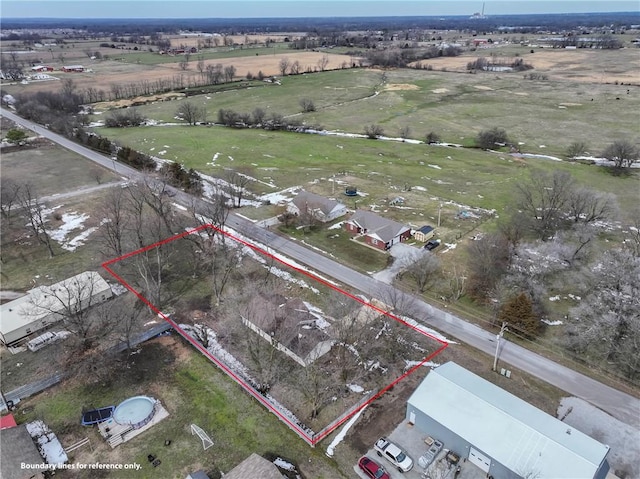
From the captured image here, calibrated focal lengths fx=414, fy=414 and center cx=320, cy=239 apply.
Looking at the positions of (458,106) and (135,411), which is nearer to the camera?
(135,411)

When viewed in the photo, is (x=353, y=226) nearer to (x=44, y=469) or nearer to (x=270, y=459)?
(x=270, y=459)

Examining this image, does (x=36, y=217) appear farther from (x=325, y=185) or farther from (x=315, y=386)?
(x=315, y=386)

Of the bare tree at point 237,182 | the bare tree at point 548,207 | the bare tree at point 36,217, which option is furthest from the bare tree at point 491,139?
the bare tree at point 36,217

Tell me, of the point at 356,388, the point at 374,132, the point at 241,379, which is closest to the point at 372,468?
the point at 356,388

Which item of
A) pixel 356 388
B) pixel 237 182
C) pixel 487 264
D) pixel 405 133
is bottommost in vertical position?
pixel 356 388

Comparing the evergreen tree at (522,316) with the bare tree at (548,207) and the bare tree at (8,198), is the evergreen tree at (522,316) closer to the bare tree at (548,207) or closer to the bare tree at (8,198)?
the bare tree at (548,207)

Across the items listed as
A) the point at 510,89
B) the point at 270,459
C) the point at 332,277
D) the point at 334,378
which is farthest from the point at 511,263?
the point at 510,89
